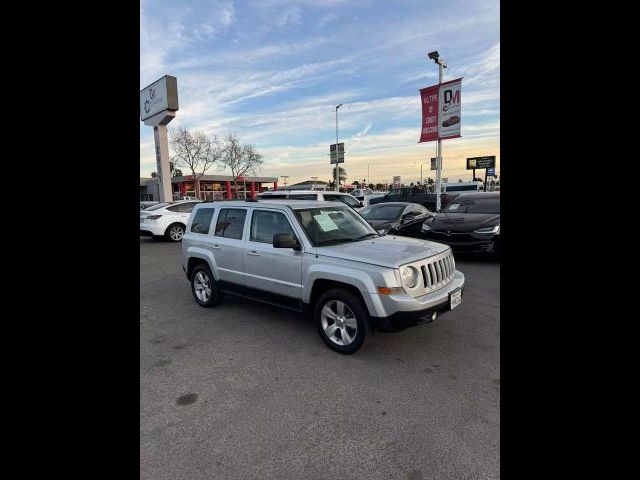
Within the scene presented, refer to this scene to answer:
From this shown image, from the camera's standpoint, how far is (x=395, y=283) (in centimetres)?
356

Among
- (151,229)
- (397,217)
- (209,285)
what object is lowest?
(209,285)

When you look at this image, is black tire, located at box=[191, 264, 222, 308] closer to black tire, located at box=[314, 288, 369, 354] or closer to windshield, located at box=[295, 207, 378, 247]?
windshield, located at box=[295, 207, 378, 247]

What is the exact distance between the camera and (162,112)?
61.5 feet

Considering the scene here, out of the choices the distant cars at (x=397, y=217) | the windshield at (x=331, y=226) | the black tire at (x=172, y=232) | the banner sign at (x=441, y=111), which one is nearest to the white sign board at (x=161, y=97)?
the black tire at (x=172, y=232)

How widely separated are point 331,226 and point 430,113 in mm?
13039

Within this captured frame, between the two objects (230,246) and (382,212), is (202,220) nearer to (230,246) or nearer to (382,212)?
(230,246)

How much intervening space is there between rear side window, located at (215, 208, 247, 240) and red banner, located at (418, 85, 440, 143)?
12486 mm

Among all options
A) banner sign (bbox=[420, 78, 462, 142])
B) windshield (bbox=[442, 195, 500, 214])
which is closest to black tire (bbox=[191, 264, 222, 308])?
windshield (bbox=[442, 195, 500, 214])

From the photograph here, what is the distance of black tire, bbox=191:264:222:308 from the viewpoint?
556cm

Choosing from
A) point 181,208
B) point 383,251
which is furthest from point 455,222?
point 181,208
